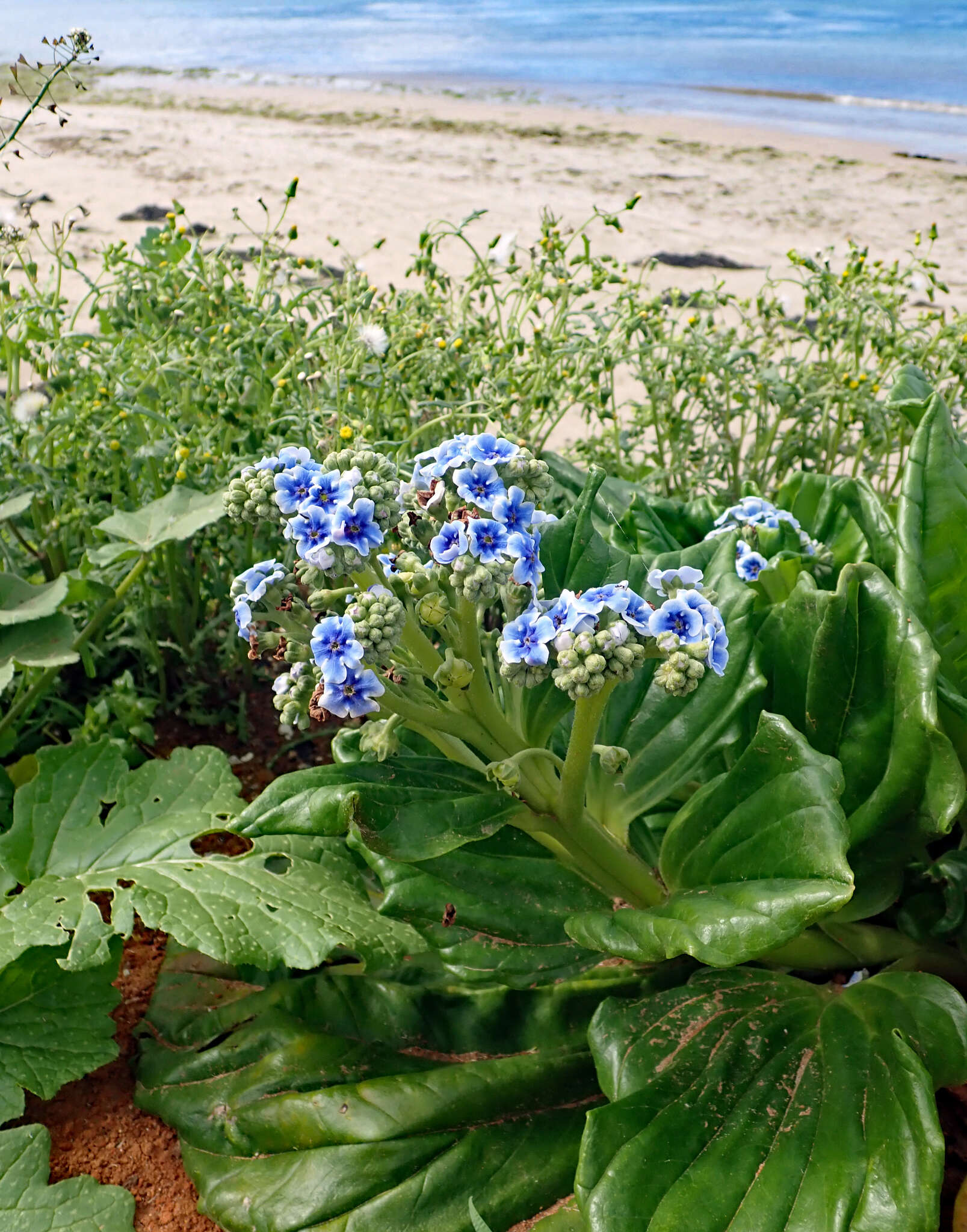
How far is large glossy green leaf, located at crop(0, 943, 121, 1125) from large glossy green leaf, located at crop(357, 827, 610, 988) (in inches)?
24.4

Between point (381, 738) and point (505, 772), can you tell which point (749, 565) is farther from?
point (381, 738)

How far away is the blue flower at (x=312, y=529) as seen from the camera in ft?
4.92

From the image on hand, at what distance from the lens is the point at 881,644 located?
1837mm

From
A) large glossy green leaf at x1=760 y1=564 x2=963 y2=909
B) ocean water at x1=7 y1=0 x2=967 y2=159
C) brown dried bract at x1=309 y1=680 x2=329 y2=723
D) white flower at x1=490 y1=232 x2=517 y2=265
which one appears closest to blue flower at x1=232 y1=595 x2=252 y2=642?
brown dried bract at x1=309 y1=680 x2=329 y2=723

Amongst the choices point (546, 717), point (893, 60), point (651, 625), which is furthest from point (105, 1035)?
point (893, 60)

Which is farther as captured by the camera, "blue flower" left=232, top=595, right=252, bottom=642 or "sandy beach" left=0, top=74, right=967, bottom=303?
"sandy beach" left=0, top=74, right=967, bottom=303

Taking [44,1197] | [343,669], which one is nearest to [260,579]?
[343,669]

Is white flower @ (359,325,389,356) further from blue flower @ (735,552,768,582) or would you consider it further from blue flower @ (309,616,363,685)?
blue flower @ (309,616,363,685)

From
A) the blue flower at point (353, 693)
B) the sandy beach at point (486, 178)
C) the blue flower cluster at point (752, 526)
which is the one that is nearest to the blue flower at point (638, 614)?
the blue flower at point (353, 693)

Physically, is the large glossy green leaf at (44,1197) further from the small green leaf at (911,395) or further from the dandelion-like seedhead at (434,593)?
the small green leaf at (911,395)

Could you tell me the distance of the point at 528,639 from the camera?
1.54m

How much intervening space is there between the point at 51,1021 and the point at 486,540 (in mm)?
1268

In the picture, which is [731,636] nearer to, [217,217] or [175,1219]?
[175,1219]

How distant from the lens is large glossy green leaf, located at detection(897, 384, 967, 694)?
1984 mm
